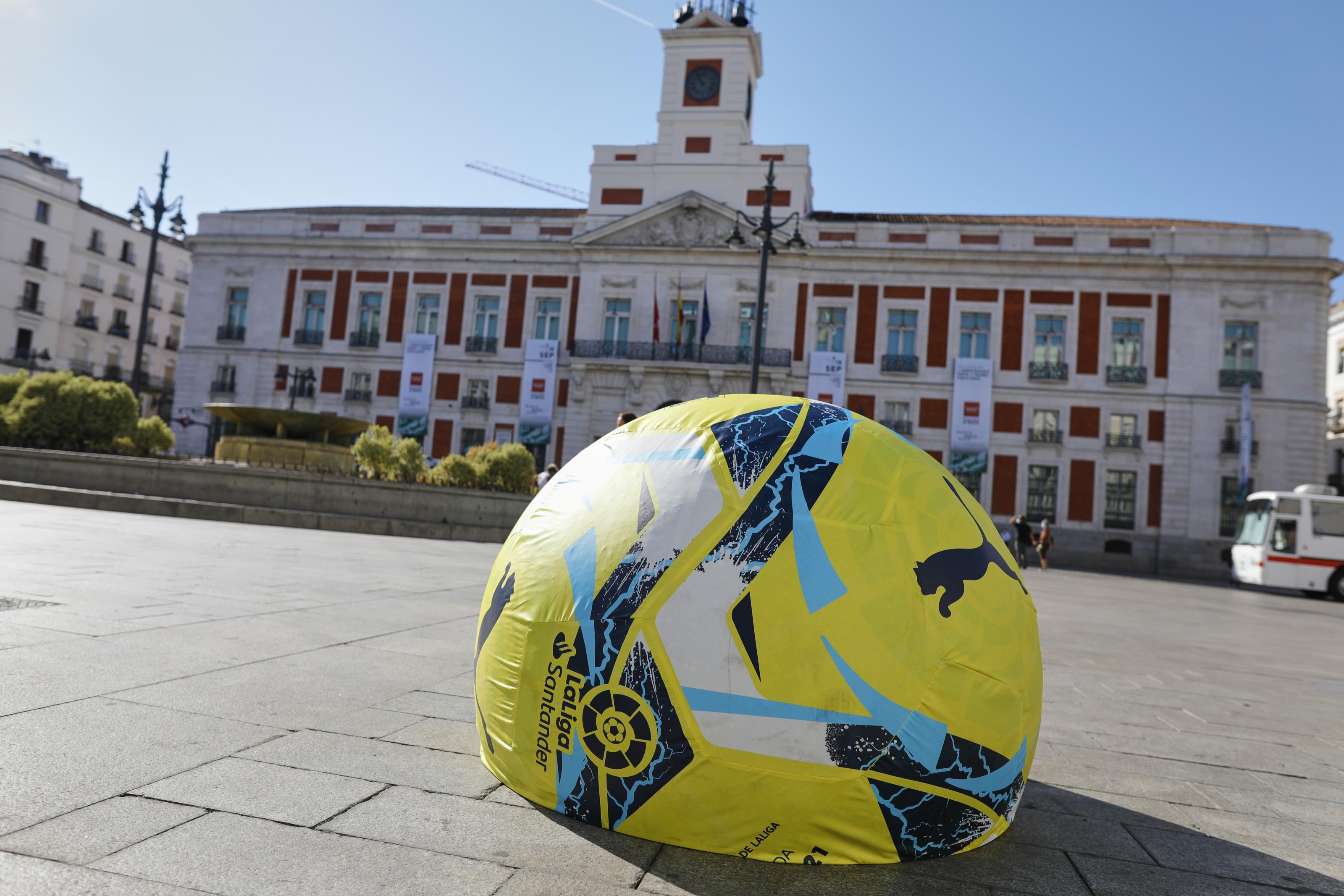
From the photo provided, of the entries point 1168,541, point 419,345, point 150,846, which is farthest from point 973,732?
point 419,345

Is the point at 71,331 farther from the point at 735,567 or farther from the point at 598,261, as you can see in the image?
the point at 735,567

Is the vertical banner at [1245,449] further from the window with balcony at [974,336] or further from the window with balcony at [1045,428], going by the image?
the window with balcony at [974,336]

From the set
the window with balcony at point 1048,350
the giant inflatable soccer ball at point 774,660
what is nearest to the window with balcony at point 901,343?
the window with balcony at point 1048,350

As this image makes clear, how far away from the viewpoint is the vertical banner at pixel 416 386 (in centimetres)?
3456

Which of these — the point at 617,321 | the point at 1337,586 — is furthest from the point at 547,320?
the point at 1337,586

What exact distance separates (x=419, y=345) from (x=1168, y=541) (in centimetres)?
2876

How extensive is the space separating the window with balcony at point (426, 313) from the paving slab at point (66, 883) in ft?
115

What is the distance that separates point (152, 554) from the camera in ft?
27.5

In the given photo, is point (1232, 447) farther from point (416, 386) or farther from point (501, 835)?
point (501, 835)

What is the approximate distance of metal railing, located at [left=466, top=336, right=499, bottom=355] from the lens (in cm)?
3481

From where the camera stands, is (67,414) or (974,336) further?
(974,336)

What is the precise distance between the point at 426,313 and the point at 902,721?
3581 cm

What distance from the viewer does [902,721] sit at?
2.32 m

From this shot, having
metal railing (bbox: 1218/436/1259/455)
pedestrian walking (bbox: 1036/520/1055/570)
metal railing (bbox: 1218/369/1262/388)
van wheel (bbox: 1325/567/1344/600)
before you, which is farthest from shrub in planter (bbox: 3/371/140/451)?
metal railing (bbox: 1218/369/1262/388)
